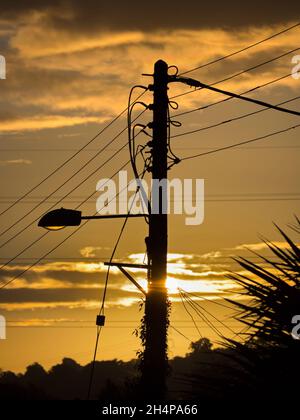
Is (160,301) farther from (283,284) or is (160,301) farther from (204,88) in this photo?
(283,284)

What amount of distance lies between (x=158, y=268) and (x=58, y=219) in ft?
7.68

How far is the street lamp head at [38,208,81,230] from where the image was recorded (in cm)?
1631

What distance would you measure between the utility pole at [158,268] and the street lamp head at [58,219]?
1713 millimetres

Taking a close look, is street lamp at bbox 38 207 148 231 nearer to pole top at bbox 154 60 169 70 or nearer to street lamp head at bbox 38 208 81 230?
street lamp head at bbox 38 208 81 230

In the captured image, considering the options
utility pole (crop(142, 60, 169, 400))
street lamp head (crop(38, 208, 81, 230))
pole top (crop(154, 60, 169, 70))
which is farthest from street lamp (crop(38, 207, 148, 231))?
pole top (crop(154, 60, 169, 70))

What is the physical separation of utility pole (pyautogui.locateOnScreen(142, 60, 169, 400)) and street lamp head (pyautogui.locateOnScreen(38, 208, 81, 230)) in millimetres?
1713

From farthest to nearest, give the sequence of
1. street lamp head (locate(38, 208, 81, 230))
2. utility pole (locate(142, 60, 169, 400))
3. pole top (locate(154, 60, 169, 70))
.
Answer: street lamp head (locate(38, 208, 81, 230))
pole top (locate(154, 60, 169, 70))
utility pole (locate(142, 60, 169, 400))

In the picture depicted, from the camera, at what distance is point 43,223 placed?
16.3 metres

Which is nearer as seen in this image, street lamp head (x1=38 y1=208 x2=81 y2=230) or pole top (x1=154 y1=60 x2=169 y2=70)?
pole top (x1=154 y1=60 x2=169 y2=70)

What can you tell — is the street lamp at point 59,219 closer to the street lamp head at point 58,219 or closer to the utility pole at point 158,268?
the street lamp head at point 58,219

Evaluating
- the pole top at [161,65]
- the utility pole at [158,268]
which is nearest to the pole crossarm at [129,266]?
the utility pole at [158,268]

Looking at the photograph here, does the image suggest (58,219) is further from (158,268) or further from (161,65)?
(161,65)

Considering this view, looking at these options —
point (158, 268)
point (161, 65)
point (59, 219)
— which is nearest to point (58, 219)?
point (59, 219)
